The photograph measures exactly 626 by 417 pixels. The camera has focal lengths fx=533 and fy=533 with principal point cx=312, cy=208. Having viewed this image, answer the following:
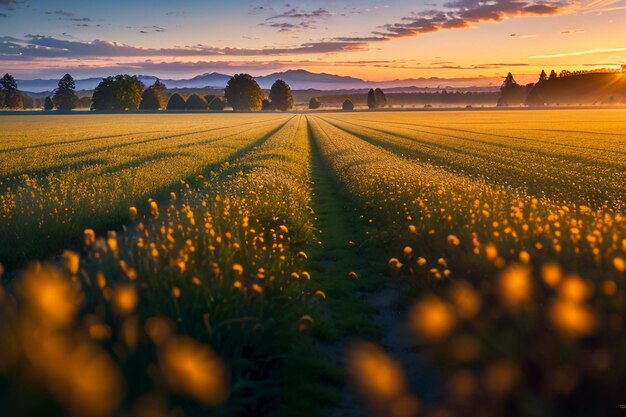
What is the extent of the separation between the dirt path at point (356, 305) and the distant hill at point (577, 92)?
179m

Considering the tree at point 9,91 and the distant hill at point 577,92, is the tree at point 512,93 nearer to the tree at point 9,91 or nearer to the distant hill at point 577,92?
the distant hill at point 577,92

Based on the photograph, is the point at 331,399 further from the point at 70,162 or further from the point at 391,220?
the point at 70,162

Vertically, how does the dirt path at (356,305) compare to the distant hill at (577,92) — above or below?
below

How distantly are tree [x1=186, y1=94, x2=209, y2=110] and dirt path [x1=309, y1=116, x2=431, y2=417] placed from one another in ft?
479

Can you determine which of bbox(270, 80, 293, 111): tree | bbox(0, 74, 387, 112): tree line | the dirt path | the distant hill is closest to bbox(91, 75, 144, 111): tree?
bbox(0, 74, 387, 112): tree line

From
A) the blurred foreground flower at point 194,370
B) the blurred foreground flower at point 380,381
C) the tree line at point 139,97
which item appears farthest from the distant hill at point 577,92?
the blurred foreground flower at point 194,370

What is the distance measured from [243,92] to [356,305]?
145 metres

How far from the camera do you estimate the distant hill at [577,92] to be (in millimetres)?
172875

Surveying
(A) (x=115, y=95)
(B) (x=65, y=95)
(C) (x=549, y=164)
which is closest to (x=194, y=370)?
(C) (x=549, y=164)

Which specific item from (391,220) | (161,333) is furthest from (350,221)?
(161,333)

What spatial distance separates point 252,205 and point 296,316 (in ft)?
17.8

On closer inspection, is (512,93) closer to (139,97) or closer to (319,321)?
(139,97)

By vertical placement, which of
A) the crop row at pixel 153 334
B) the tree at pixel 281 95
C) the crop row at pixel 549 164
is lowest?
the crop row at pixel 549 164

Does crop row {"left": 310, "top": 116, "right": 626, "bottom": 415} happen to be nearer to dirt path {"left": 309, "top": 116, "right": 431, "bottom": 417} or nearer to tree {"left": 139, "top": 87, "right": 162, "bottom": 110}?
dirt path {"left": 309, "top": 116, "right": 431, "bottom": 417}
